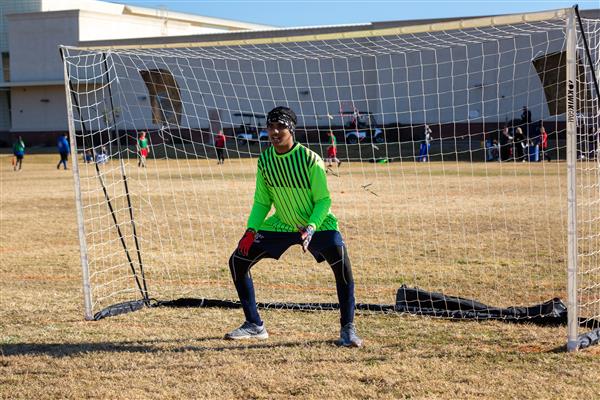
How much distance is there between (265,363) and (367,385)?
0.89 meters

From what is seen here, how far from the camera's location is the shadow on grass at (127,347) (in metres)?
6.31

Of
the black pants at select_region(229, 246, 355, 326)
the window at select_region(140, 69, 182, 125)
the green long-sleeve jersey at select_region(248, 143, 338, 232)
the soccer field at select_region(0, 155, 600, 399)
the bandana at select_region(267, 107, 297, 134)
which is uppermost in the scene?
the window at select_region(140, 69, 182, 125)

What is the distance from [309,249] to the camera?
6250mm

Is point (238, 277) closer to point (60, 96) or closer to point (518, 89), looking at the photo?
point (518, 89)

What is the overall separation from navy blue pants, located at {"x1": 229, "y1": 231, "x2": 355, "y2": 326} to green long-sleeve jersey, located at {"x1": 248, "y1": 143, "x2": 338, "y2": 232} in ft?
0.21

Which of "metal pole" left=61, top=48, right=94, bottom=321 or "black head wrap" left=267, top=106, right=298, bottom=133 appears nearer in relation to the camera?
"black head wrap" left=267, top=106, right=298, bottom=133

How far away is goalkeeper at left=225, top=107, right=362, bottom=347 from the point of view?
610 centimetres

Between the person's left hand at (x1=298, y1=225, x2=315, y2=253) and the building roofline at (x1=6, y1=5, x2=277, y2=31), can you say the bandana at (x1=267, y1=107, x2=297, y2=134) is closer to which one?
the person's left hand at (x1=298, y1=225, x2=315, y2=253)

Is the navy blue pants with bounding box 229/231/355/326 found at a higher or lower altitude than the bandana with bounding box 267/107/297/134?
lower

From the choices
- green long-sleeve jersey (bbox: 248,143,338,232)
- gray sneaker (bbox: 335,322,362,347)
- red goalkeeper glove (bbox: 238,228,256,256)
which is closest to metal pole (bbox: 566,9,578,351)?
gray sneaker (bbox: 335,322,362,347)

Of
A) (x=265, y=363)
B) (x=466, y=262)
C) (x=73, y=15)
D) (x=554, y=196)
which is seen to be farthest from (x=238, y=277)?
(x=73, y=15)

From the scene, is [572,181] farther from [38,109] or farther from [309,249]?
[38,109]

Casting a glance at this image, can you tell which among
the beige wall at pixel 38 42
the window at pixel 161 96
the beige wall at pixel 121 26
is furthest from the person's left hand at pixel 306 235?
the beige wall at pixel 38 42

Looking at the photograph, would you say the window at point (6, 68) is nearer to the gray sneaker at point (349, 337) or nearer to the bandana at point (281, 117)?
the bandana at point (281, 117)
